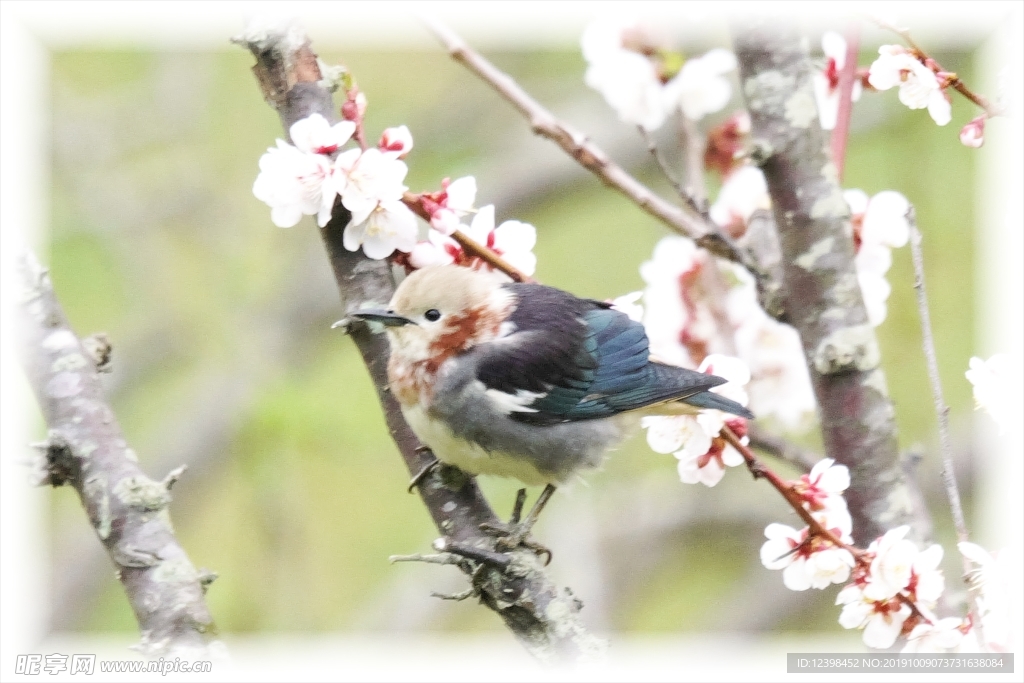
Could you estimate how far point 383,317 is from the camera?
192 centimetres

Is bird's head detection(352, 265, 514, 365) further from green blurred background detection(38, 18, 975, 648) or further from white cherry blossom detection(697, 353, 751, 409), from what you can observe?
green blurred background detection(38, 18, 975, 648)

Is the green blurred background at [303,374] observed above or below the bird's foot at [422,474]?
above

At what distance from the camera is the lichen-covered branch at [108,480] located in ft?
5.40

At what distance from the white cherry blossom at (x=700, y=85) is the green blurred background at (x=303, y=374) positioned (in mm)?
1260

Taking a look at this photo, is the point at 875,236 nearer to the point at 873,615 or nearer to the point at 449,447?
the point at 873,615

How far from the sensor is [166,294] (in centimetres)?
432

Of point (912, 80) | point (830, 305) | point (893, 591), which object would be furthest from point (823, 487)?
point (912, 80)

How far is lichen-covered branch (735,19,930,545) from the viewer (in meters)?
2.17

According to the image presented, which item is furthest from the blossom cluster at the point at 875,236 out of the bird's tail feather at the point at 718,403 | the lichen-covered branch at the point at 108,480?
the lichen-covered branch at the point at 108,480

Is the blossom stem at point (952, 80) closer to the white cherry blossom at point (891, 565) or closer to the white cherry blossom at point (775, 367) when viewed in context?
the white cherry blossom at point (891, 565)

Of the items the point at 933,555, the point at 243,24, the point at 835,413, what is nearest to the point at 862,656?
the point at 933,555

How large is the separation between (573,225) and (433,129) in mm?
840

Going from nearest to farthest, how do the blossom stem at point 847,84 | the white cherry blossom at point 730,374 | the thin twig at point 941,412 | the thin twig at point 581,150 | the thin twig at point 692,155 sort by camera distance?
the thin twig at point 941,412 → the white cherry blossom at point 730,374 → the thin twig at point 581,150 → the blossom stem at point 847,84 → the thin twig at point 692,155

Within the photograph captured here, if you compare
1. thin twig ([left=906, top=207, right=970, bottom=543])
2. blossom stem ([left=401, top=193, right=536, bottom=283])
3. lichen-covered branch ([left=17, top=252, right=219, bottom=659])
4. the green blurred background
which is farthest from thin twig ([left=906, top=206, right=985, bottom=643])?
the green blurred background
